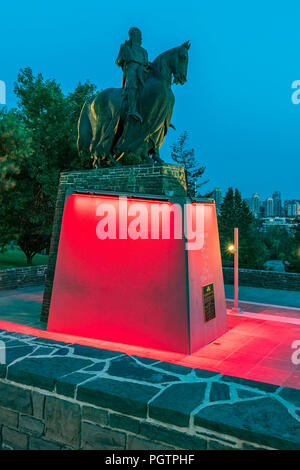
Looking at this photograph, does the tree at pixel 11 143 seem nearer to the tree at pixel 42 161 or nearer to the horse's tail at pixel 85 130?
the tree at pixel 42 161

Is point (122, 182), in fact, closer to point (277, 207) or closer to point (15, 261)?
point (15, 261)

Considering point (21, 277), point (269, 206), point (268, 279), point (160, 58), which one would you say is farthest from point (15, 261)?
point (269, 206)

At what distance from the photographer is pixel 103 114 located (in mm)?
8844

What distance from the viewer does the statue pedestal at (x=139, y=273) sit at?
7.26 metres

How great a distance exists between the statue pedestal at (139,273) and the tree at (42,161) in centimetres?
964

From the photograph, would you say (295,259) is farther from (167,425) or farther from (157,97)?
(167,425)

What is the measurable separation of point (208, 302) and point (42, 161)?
12.4m

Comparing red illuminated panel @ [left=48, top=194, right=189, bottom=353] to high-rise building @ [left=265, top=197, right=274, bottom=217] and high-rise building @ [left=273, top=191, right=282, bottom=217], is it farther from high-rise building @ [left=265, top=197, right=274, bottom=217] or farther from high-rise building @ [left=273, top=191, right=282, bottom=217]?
high-rise building @ [left=265, top=197, right=274, bottom=217]

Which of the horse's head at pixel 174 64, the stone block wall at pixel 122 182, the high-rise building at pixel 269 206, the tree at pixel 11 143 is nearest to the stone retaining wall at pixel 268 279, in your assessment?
the stone block wall at pixel 122 182

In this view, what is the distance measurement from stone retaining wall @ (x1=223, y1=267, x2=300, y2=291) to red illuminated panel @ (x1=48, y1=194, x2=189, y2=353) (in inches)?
366

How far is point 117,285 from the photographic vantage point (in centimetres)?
787

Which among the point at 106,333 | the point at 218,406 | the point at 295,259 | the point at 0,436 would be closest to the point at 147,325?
the point at 106,333

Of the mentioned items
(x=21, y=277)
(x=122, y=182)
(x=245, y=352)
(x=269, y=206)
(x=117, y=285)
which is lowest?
(x=245, y=352)
